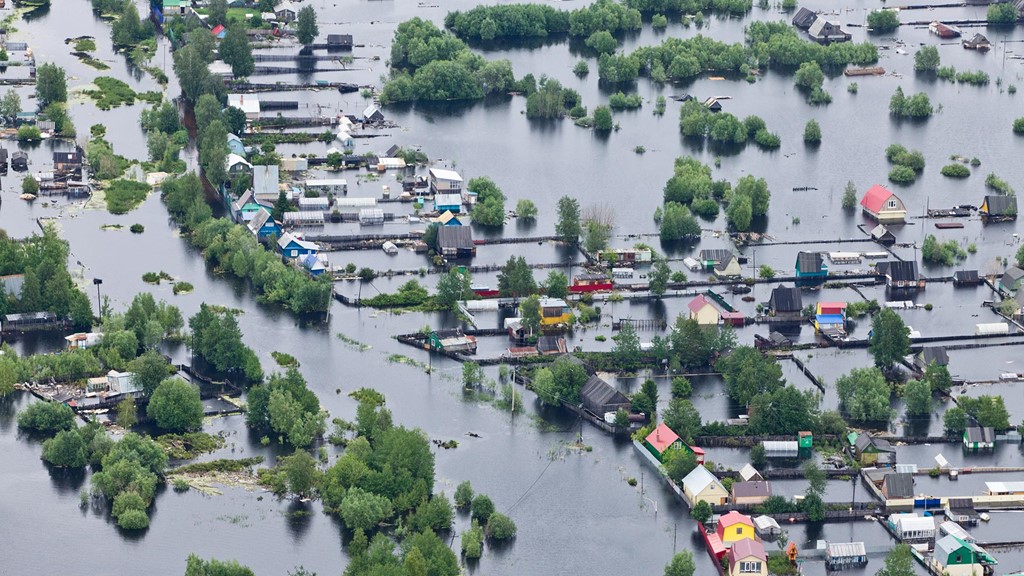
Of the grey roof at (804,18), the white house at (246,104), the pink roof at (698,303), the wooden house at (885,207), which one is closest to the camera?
the pink roof at (698,303)

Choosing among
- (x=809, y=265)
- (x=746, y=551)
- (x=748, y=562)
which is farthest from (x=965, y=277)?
(x=748, y=562)

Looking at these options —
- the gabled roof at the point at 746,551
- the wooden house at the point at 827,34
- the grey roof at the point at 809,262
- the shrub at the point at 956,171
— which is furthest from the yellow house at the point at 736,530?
the wooden house at the point at 827,34

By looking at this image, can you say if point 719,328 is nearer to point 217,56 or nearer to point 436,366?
point 436,366

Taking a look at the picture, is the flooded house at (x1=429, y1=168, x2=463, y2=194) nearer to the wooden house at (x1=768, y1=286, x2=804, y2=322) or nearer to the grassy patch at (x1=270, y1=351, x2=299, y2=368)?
the wooden house at (x1=768, y1=286, x2=804, y2=322)

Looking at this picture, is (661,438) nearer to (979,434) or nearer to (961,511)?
→ (961,511)

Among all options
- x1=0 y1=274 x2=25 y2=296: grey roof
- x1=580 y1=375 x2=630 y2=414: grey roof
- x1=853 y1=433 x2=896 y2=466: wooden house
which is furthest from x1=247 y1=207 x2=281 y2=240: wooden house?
x1=853 y1=433 x2=896 y2=466: wooden house

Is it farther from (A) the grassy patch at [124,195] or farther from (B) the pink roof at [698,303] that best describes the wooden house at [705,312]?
(A) the grassy patch at [124,195]
